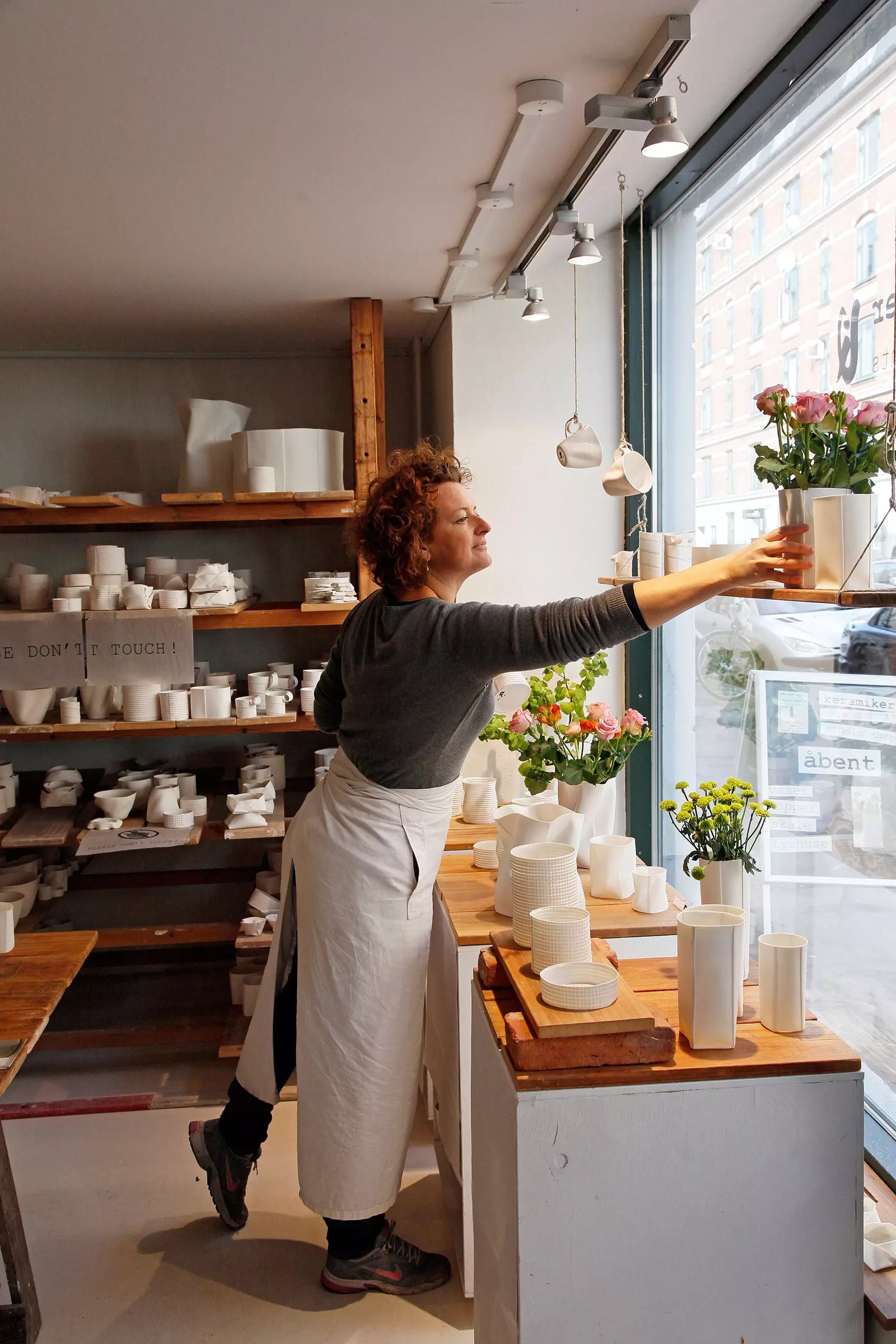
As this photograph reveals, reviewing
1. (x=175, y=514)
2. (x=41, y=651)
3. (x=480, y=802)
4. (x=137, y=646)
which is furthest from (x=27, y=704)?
(x=480, y=802)

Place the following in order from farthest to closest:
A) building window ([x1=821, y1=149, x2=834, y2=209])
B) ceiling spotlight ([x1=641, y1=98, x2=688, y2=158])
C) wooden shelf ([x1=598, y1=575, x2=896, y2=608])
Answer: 1. building window ([x1=821, y1=149, x2=834, y2=209])
2. ceiling spotlight ([x1=641, y1=98, x2=688, y2=158])
3. wooden shelf ([x1=598, y1=575, x2=896, y2=608])

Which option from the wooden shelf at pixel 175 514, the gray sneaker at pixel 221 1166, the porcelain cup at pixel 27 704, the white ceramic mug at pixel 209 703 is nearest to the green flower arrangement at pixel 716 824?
the gray sneaker at pixel 221 1166

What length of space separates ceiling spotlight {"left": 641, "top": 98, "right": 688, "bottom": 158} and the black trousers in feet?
5.88

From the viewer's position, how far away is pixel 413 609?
1999 millimetres

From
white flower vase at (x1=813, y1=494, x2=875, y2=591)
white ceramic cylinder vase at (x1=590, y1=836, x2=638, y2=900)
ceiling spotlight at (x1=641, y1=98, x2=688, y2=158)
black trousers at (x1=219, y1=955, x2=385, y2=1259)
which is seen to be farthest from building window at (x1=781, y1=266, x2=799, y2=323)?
black trousers at (x1=219, y1=955, x2=385, y2=1259)

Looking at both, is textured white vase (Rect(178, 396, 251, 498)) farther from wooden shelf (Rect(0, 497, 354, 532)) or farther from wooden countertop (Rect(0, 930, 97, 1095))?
wooden countertop (Rect(0, 930, 97, 1095))

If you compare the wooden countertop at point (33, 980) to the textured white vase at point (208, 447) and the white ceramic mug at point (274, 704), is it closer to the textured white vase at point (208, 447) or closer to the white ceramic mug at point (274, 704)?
the white ceramic mug at point (274, 704)

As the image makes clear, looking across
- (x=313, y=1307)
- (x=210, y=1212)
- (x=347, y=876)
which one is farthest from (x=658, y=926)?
(x=210, y=1212)

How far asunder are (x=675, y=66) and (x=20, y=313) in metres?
2.26

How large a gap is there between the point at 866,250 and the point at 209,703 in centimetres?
230

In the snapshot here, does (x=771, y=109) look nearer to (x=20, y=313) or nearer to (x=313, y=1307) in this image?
(x=20, y=313)

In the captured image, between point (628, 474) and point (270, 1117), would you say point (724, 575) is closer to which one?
point (628, 474)

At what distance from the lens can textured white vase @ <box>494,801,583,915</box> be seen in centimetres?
223

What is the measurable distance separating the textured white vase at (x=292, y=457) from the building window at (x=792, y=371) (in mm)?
1572
